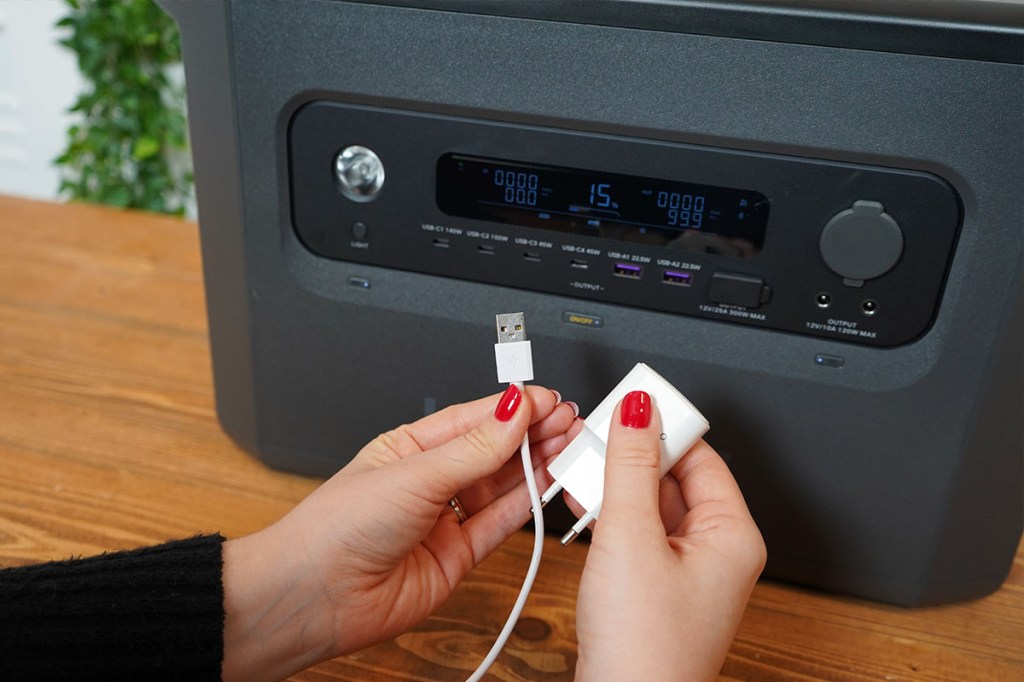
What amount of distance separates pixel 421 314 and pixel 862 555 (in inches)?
10.7

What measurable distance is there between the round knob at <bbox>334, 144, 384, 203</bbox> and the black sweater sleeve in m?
0.21

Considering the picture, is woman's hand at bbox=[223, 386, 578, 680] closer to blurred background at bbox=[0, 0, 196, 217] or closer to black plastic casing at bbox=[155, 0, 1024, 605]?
black plastic casing at bbox=[155, 0, 1024, 605]

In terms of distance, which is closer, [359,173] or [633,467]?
[633,467]

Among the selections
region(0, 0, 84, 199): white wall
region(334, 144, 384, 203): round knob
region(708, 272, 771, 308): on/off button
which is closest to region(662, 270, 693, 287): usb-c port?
region(708, 272, 771, 308): on/off button

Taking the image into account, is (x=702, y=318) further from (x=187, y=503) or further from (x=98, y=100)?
(x=98, y=100)

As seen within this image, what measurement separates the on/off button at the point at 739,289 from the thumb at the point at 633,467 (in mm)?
77

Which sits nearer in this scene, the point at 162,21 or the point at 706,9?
the point at 706,9

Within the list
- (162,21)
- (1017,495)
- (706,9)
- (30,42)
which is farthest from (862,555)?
(30,42)

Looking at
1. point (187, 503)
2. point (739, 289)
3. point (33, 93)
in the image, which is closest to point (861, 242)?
point (739, 289)

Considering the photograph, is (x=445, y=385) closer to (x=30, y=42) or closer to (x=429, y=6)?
(x=429, y=6)

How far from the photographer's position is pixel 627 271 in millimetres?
477

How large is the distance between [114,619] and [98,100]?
4.53 feet

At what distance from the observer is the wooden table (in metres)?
0.48

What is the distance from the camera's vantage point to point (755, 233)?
1.49 feet
